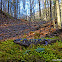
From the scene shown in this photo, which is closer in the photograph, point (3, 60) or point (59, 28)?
point (3, 60)

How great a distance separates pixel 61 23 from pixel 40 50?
5.25 meters

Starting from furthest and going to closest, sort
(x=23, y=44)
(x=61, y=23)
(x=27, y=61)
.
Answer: (x=61, y=23) → (x=23, y=44) → (x=27, y=61)

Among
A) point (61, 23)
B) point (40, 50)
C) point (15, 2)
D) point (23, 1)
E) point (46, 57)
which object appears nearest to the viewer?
point (46, 57)

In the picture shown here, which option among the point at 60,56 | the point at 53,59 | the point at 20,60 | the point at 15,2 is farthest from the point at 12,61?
the point at 15,2

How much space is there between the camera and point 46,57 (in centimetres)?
289

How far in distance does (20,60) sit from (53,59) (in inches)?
46.2

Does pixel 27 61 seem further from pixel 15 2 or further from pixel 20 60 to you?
pixel 15 2

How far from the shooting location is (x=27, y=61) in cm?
265

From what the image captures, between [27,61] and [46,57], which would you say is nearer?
[27,61]

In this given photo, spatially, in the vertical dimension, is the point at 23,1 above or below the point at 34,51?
above

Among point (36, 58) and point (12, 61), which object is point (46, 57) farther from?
point (12, 61)

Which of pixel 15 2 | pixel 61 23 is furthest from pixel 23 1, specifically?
pixel 61 23

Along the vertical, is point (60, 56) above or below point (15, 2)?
below

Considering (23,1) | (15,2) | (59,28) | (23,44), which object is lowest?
(23,44)
